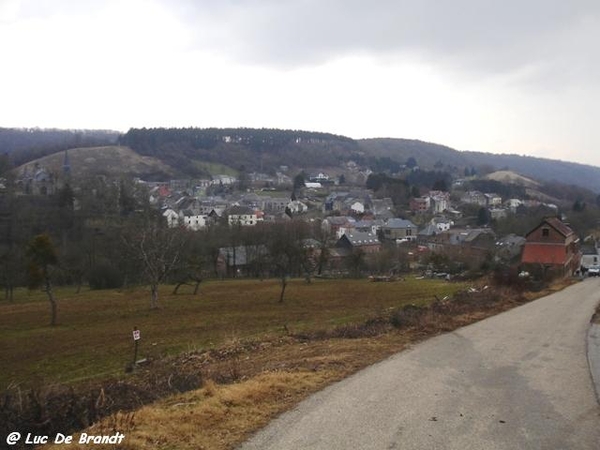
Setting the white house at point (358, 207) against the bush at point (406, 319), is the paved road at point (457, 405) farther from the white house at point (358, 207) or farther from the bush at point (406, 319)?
the white house at point (358, 207)

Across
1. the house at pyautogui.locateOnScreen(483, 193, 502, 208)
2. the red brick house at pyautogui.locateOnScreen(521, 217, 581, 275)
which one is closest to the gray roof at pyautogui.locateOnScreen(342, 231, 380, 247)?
the red brick house at pyautogui.locateOnScreen(521, 217, 581, 275)

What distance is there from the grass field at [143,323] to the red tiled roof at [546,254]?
1865cm

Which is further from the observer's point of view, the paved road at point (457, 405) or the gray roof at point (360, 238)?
the gray roof at point (360, 238)

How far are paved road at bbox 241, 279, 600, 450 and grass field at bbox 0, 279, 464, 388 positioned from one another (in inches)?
291

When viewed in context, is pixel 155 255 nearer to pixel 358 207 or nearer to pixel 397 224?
pixel 397 224

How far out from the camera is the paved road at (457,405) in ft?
23.7

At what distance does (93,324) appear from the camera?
98.5ft

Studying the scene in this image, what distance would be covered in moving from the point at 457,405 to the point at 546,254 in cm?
4649

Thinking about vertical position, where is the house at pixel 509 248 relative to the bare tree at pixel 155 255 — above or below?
below

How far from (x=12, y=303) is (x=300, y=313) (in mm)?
30660

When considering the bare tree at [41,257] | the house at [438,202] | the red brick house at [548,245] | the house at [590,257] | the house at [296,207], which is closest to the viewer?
the bare tree at [41,257]

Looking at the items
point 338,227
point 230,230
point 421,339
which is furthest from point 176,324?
point 338,227

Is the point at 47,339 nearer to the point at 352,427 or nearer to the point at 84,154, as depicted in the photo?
the point at 352,427

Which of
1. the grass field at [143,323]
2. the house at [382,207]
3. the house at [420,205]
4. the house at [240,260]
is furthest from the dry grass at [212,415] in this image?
the house at [420,205]
